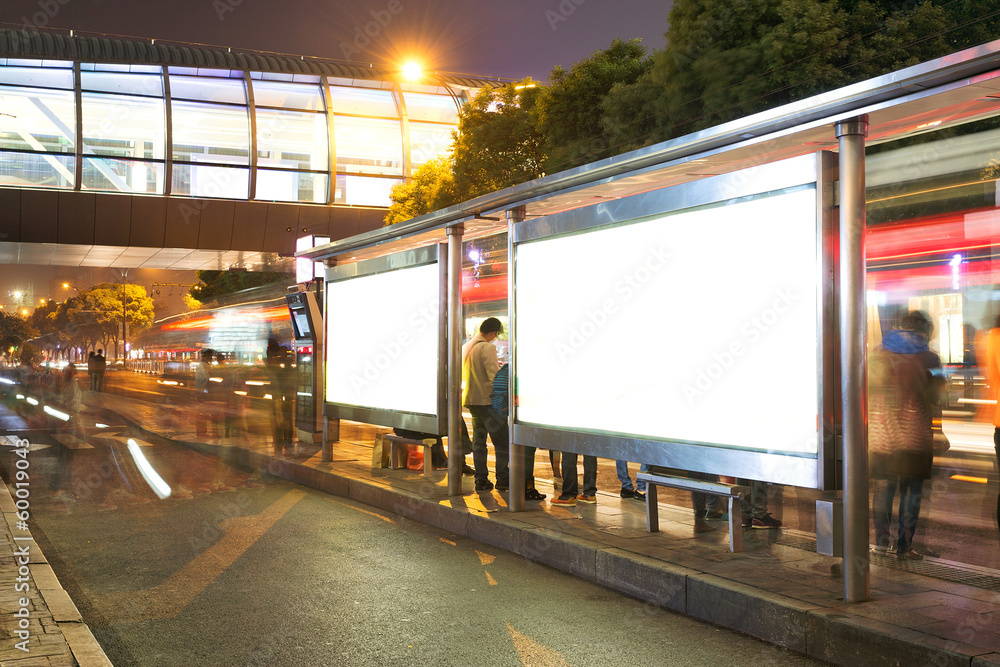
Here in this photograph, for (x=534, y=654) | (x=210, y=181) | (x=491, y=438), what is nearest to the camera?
(x=534, y=654)

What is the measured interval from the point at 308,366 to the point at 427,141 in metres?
23.3

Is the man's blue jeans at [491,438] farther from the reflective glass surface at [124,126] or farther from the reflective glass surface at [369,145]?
the reflective glass surface at [369,145]

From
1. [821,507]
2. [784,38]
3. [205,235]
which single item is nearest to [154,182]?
[205,235]

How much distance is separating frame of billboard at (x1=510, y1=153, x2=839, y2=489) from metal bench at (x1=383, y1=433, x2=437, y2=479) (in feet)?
7.50

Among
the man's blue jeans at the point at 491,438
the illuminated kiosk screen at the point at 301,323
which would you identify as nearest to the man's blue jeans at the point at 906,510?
the man's blue jeans at the point at 491,438

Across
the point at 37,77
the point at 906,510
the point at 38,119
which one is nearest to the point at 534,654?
the point at 906,510

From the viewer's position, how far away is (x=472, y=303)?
24.8 meters

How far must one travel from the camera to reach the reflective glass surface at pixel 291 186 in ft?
102

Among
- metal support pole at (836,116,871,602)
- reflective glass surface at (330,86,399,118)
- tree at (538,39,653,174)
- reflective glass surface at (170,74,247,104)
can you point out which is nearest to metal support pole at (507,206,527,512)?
metal support pole at (836,116,871,602)

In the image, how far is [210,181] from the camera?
30.4 m

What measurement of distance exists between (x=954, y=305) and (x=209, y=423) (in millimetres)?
15866

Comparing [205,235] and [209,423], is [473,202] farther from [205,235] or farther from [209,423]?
[205,235]

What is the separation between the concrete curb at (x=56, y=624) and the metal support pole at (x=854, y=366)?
12.8 feet

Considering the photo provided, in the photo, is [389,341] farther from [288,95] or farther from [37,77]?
[288,95]
